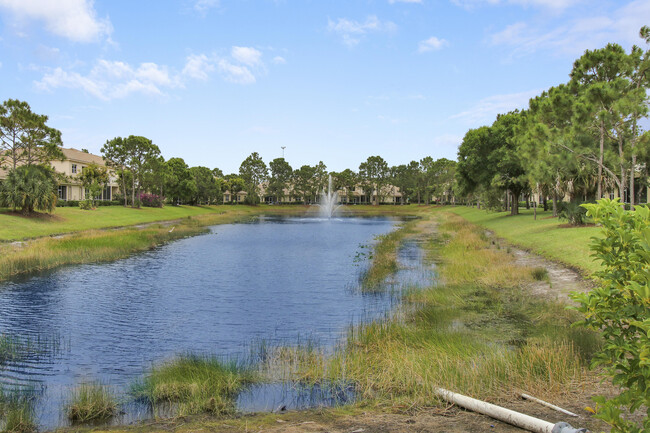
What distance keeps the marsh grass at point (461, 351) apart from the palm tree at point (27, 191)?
40.2 meters

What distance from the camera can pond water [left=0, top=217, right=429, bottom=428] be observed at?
35.1ft

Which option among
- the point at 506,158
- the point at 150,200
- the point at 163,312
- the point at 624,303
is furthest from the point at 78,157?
the point at 624,303

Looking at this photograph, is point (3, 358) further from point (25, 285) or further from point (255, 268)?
point (255, 268)

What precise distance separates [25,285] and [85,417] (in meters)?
15.6

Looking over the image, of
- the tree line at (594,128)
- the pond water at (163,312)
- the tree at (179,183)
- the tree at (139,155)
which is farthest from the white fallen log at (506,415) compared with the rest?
the tree at (179,183)

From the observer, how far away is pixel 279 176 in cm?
14050

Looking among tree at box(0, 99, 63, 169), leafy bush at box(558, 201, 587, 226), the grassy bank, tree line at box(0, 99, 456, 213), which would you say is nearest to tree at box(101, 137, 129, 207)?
tree line at box(0, 99, 456, 213)

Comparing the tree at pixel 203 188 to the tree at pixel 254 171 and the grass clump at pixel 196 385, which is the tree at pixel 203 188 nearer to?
the tree at pixel 254 171

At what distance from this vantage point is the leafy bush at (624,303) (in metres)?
3.80

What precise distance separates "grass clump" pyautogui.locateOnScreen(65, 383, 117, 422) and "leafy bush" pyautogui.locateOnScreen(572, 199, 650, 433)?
303 inches

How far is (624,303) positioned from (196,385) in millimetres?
7367

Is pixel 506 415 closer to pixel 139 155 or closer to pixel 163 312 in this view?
pixel 163 312

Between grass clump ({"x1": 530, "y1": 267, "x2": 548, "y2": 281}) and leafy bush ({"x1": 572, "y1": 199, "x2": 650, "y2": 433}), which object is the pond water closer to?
grass clump ({"x1": 530, "y1": 267, "x2": 548, "y2": 281})

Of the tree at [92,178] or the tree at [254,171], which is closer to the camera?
the tree at [92,178]
